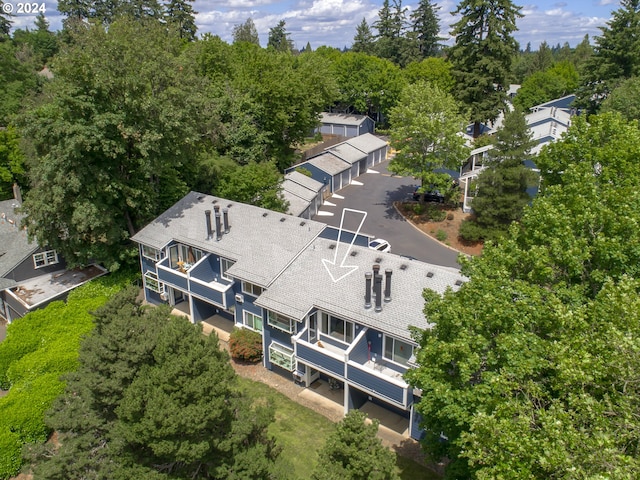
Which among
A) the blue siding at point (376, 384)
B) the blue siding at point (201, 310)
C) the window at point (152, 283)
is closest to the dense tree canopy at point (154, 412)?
the blue siding at point (376, 384)

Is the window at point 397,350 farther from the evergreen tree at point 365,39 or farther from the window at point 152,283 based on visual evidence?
the evergreen tree at point 365,39

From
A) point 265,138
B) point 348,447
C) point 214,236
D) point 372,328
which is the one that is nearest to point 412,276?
point 372,328

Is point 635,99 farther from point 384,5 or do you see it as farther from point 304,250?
point 384,5

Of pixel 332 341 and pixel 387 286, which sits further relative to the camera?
pixel 332 341

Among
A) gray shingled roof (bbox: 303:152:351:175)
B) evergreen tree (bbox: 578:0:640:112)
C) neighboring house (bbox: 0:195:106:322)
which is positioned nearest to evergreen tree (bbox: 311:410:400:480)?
neighboring house (bbox: 0:195:106:322)

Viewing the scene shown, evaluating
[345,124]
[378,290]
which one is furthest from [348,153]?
[378,290]

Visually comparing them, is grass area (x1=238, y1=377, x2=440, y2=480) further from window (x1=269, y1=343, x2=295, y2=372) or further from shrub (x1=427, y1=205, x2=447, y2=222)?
shrub (x1=427, y1=205, x2=447, y2=222)

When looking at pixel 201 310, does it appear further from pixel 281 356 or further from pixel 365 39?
pixel 365 39
